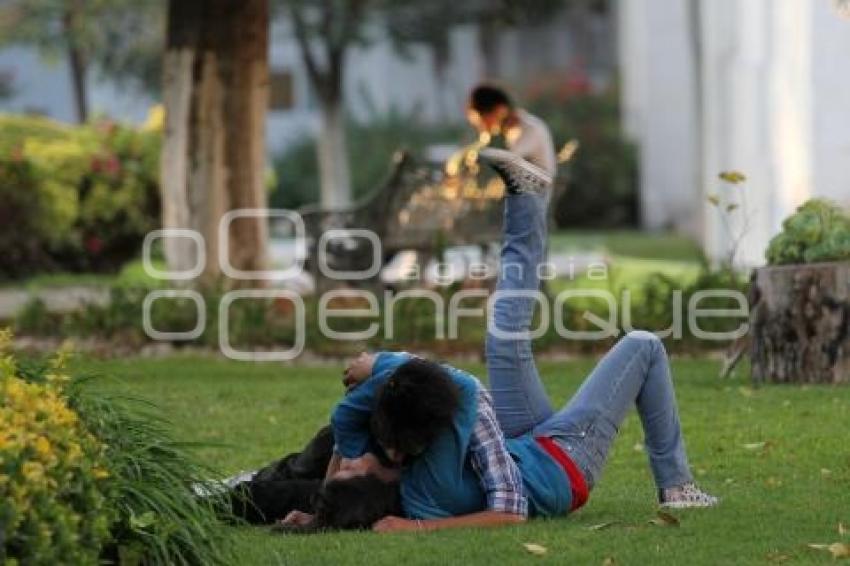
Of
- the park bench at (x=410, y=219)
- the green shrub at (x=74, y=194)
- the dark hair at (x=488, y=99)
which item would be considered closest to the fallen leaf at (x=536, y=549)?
the dark hair at (x=488, y=99)

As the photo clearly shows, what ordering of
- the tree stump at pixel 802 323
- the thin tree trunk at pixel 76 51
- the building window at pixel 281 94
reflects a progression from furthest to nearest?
the building window at pixel 281 94
the thin tree trunk at pixel 76 51
the tree stump at pixel 802 323

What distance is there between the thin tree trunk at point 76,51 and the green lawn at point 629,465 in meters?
22.5

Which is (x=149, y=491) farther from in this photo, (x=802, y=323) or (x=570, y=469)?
(x=802, y=323)

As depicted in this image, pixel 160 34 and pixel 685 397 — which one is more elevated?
pixel 160 34

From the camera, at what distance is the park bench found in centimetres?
1816

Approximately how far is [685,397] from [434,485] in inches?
182

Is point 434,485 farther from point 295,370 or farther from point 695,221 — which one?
point 695,221

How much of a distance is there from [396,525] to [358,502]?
0.17 meters

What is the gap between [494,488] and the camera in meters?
7.97

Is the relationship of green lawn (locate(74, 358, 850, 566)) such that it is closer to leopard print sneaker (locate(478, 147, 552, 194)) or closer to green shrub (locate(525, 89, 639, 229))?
leopard print sneaker (locate(478, 147, 552, 194))

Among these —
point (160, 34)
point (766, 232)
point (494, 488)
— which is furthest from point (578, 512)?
point (160, 34)

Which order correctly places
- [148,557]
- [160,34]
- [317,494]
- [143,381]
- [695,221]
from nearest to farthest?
1. [148,557]
2. [317,494]
3. [143,381]
4. [695,221]
5. [160,34]

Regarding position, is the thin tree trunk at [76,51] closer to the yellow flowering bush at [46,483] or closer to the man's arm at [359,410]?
the man's arm at [359,410]

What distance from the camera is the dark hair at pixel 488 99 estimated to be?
50.3ft
